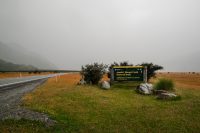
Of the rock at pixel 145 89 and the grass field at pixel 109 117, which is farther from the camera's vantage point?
the rock at pixel 145 89

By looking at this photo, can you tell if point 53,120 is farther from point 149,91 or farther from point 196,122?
point 149,91

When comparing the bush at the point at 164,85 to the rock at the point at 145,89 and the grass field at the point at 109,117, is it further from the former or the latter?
the grass field at the point at 109,117

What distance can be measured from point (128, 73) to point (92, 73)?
16.8ft

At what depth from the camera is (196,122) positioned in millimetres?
11938

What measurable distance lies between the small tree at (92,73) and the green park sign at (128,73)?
2.89m

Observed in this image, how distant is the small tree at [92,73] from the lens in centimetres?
2980

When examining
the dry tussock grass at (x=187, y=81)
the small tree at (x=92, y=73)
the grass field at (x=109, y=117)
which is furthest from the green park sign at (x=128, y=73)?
the grass field at (x=109, y=117)

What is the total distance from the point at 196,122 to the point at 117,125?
4.51 metres

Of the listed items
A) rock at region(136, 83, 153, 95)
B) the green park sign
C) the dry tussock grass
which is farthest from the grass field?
the dry tussock grass

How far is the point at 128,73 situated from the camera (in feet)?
91.0

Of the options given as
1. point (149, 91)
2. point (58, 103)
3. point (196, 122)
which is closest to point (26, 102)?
point (58, 103)

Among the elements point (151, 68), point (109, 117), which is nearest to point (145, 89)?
point (109, 117)

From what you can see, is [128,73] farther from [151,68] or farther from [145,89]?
[151,68]

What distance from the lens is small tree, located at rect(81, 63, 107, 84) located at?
29.8 metres
